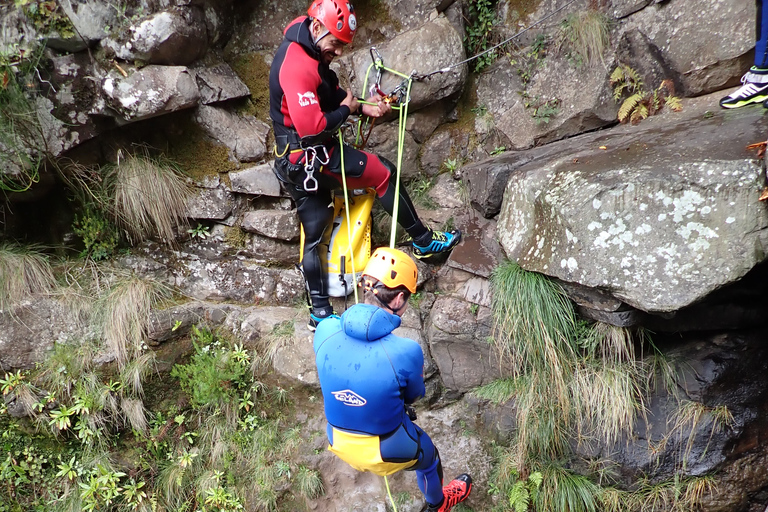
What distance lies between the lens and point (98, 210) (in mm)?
4734

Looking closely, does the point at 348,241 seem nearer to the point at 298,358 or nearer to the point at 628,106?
the point at 298,358

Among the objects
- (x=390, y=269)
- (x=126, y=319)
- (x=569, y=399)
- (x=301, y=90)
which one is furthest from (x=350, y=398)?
(x=126, y=319)

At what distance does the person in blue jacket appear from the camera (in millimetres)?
2742

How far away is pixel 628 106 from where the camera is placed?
13.2 ft

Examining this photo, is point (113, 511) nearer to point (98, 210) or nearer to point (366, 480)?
point (366, 480)

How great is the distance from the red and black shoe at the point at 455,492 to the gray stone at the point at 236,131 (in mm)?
3290

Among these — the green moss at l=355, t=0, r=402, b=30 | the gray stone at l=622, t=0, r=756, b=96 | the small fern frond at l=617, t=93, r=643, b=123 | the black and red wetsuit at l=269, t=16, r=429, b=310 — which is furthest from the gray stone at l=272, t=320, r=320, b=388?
the gray stone at l=622, t=0, r=756, b=96

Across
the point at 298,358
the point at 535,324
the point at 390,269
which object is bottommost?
the point at 298,358

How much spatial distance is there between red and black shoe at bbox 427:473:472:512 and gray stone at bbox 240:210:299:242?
8.40 feet

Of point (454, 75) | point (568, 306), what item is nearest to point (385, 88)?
point (454, 75)

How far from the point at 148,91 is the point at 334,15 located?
184 centimetres

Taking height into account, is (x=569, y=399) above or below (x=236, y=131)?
below

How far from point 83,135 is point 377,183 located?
262cm

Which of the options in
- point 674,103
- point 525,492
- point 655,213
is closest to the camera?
point 655,213
